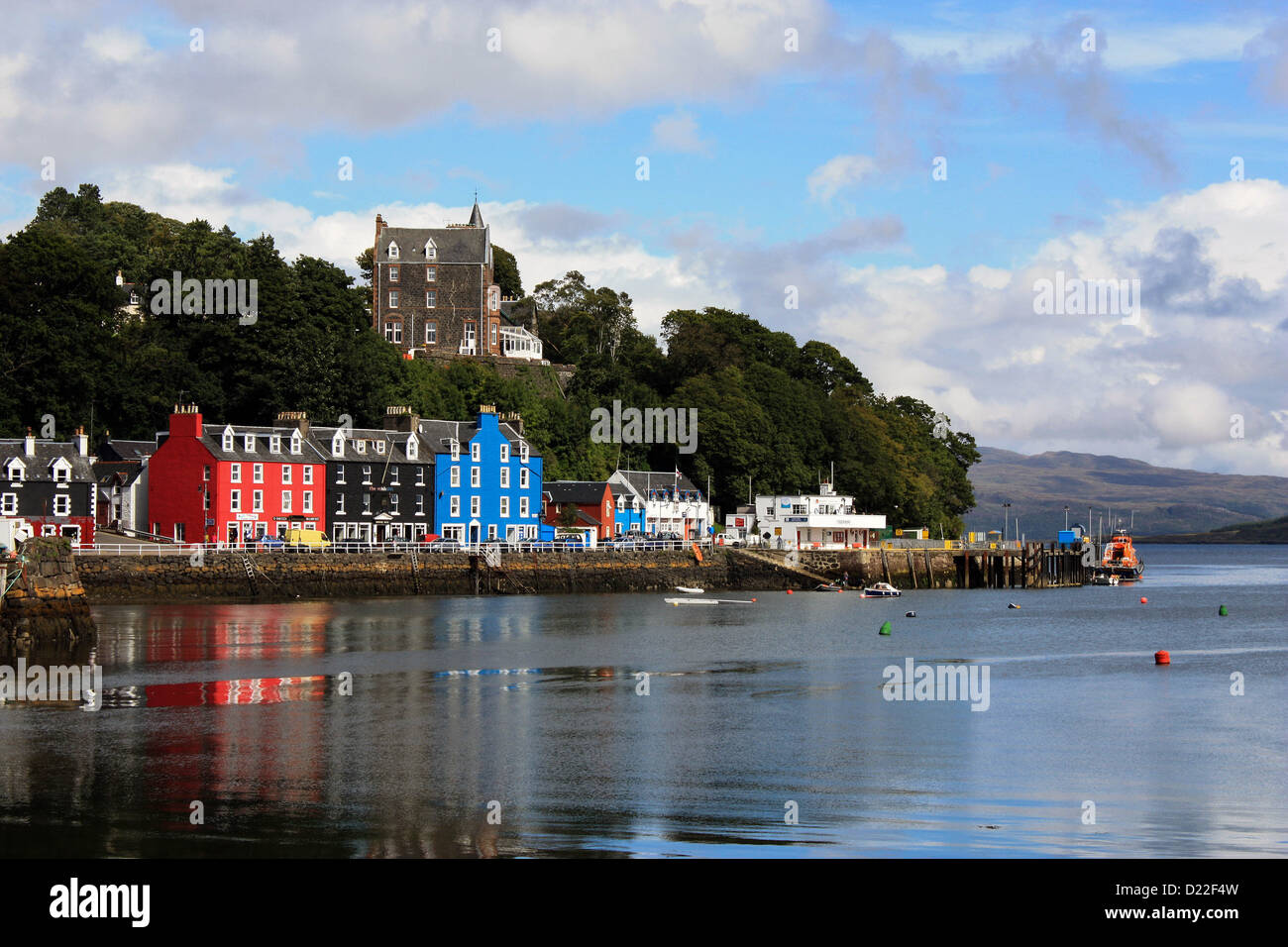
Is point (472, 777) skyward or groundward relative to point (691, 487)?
groundward

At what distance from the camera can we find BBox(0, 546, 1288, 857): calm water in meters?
20.2

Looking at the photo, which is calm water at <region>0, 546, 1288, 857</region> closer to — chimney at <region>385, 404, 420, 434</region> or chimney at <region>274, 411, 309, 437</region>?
chimney at <region>274, 411, 309, 437</region>

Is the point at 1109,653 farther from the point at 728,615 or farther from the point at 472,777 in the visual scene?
the point at 472,777

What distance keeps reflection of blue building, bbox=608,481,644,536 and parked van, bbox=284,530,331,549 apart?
27.6 metres

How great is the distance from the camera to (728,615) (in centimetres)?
6738

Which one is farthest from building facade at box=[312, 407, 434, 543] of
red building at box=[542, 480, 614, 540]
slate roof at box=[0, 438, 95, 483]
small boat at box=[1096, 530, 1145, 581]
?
small boat at box=[1096, 530, 1145, 581]

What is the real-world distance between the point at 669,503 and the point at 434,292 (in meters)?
27.2

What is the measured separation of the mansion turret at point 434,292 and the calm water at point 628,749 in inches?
2301

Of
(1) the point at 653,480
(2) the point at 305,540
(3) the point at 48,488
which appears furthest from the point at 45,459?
(1) the point at 653,480
